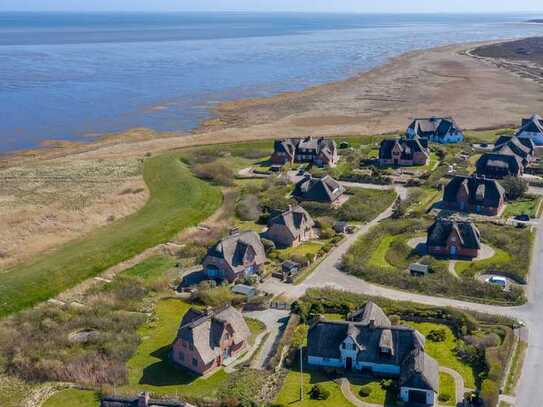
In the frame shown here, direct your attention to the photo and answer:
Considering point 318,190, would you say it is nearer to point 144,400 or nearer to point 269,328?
point 269,328

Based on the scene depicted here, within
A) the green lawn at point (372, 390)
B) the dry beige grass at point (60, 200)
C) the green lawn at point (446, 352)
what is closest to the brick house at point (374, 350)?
the green lawn at point (372, 390)

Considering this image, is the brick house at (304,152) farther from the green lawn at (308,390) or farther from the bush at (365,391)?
the bush at (365,391)

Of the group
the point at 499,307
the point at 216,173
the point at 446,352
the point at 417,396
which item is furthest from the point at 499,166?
the point at 417,396

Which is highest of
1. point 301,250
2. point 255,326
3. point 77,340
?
point 301,250

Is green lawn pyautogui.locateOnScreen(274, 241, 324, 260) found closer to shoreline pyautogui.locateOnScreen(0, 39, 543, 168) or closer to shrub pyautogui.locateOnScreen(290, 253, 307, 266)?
shrub pyautogui.locateOnScreen(290, 253, 307, 266)

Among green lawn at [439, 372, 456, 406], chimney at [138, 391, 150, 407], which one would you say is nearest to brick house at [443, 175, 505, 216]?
green lawn at [439, 372, 456, 406]
